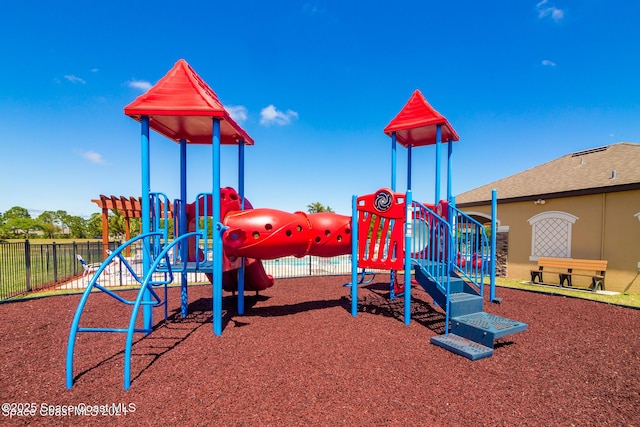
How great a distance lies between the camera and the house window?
1002 centimetres

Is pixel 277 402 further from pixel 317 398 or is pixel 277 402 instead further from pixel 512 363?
pixel 512 363

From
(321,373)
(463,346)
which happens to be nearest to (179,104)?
(321,373)

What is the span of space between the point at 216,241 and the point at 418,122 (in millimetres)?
4751

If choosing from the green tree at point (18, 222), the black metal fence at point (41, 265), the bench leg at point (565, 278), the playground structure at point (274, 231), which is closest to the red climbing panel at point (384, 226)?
the playground structure at point (274, 231)

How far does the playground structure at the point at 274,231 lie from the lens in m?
4.95

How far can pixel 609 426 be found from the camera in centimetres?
273

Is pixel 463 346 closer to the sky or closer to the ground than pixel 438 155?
closer to the ground

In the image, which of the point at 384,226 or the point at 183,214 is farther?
the point at 384,226

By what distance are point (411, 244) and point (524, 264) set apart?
8.07m

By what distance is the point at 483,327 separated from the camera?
451cm

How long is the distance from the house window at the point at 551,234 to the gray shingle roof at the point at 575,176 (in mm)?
756

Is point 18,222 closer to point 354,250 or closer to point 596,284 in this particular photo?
point 354,250

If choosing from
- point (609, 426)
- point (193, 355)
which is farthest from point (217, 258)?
point (609, 426)

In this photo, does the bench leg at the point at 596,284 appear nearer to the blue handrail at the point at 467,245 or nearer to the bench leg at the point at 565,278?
the bench leg at the point at 565,278
